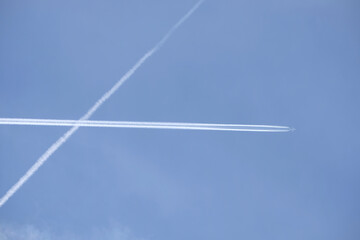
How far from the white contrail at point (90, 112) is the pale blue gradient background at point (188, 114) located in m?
0.02

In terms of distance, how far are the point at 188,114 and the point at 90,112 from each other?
0.51m

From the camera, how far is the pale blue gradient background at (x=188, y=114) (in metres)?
1.71

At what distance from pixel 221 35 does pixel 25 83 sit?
3.52 feet

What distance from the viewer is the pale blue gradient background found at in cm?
171

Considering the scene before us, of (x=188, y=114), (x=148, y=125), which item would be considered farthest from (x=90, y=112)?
(x=188, y=114)

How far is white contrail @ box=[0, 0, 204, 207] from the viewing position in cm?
168

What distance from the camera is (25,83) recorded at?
5.80ft

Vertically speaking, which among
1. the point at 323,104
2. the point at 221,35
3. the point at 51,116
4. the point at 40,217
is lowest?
the point at 40,217

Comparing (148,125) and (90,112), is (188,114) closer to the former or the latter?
(148,125)

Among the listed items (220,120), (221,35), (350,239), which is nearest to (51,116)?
(220,120)

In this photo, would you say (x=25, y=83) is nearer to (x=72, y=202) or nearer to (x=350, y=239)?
(x=72, y=202)

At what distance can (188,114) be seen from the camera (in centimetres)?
180

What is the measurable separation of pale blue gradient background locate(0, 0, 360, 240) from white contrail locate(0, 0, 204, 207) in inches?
1.0

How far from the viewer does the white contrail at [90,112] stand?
1.68 meters
